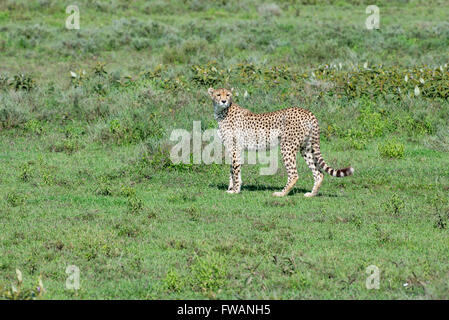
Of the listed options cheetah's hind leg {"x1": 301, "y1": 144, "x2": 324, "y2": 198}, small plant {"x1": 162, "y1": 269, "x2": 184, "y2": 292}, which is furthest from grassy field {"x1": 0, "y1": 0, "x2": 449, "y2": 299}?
cheetah's hind leg {"x1": 301, "y1": 144, "x2": 324, "y2": 198}

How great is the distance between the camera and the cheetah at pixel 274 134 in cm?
1057

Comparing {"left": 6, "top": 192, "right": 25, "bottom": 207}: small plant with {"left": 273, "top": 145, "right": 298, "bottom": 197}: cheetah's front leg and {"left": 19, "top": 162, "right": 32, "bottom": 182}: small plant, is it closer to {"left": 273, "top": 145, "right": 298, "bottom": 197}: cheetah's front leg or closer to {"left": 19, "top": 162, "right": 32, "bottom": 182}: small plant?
{"left": 19, "top": 162, "right": 32, "bottom": 182}: small plant

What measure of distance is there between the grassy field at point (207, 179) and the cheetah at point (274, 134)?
42cm

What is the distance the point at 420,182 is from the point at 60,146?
644 centimetres

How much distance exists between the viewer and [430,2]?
113 feet

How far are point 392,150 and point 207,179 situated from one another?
3.24 metres

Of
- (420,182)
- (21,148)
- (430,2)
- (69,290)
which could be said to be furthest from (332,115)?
(430,2)

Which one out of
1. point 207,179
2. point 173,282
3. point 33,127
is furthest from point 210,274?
point 33,127

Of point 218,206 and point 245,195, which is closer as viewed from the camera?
point 218,206

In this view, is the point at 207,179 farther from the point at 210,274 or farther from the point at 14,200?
the point at 210,274

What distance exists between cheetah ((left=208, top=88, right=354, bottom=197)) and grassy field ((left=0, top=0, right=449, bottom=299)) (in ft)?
1.39

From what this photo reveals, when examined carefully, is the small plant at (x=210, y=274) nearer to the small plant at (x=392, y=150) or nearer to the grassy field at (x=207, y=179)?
the grassy field at (x=207, y=179)

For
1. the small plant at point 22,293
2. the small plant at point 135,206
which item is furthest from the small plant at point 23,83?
the small plant at point 22,293
